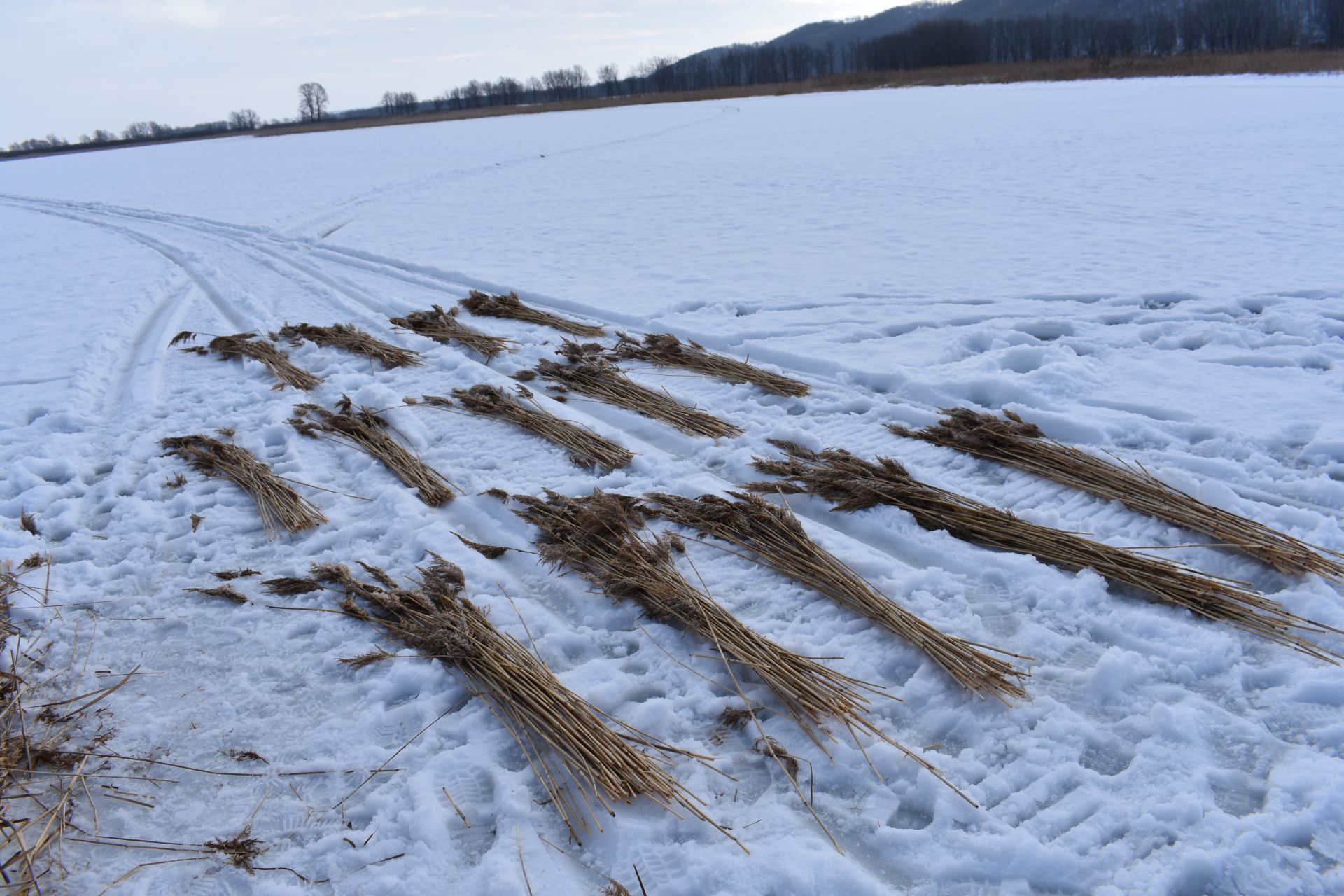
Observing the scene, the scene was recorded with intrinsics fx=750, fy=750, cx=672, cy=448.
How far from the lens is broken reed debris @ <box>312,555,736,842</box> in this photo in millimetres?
2271

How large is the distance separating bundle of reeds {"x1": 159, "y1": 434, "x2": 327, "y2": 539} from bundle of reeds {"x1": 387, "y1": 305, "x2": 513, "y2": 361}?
6.74ft

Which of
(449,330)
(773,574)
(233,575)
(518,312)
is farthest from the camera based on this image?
(518,312)

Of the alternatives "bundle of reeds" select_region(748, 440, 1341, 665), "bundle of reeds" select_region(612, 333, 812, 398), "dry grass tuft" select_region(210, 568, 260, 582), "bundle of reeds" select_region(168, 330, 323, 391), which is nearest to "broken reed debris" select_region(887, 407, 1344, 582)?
"bundle of reeds" select_region(748, 440, 1341, 665)

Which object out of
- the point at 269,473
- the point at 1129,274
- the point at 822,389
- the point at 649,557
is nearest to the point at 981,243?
the point at 1129,274

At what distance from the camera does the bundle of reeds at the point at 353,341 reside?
6.05 metres

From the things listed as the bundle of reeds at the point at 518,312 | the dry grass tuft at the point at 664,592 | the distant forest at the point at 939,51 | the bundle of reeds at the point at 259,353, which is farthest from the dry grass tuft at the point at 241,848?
the distant forest at the point at 939,51

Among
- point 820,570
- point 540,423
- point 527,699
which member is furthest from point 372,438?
point 820,570

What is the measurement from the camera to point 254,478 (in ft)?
13.9

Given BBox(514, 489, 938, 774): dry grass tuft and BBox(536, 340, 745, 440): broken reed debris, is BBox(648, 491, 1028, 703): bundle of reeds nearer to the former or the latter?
BBox(514, 489, 938, 774): dry grass tuft

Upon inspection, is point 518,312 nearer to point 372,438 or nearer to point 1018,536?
point 372,438

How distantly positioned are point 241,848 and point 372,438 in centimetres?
288

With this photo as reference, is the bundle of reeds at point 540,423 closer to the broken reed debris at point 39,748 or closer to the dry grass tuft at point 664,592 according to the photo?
the dry grass tuft at point 664,592

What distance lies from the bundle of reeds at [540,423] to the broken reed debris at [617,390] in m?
0.39

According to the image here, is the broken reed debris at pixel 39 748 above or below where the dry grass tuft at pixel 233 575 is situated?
below
